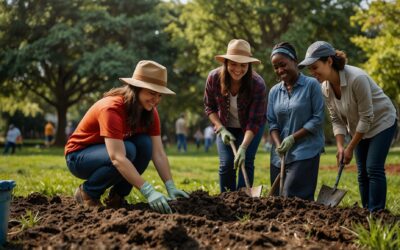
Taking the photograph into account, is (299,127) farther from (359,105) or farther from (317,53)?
(317,53)

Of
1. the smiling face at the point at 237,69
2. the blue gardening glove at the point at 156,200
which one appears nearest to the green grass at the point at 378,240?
the blue gardening glove at the point at 156,200

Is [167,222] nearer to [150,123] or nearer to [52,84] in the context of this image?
[150,123]

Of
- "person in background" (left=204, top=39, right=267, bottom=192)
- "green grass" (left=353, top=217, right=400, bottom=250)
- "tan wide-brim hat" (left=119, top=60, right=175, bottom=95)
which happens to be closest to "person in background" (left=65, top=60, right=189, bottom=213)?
"tan wide-brim hat" (left=119, top=60, right=175, bottom=95)

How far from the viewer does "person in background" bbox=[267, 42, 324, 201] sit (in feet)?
15.0

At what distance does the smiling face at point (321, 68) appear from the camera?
4223 mm

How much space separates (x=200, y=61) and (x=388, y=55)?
14.4 m

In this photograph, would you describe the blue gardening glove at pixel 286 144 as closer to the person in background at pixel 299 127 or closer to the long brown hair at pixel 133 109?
the person in background at pixel 299 127

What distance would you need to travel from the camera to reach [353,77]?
13.9 feet

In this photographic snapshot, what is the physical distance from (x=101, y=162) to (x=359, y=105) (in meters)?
2.39

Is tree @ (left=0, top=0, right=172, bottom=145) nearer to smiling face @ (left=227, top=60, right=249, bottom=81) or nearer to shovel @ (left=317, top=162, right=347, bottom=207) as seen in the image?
smiling face @ (left=227, top=60, right=249, bottom=81)

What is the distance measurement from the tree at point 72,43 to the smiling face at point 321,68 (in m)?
17.9

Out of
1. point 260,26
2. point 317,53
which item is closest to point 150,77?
point 317,53

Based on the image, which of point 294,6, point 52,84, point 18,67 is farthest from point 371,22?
point 52,84

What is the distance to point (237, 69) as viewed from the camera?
15.5ft
